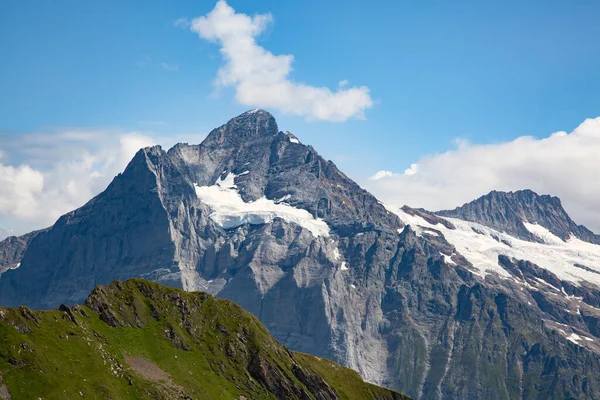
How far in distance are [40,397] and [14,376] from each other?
7.40m

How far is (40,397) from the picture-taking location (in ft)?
642

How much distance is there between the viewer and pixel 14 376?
19575cm
